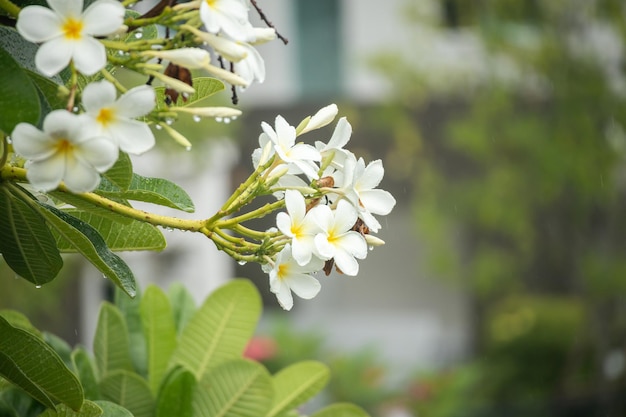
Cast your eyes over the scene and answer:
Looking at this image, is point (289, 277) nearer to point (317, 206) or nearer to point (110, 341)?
point (317, 206)

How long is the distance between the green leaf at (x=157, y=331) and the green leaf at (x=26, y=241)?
0.85 feet

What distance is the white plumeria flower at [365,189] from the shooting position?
1.99 ft

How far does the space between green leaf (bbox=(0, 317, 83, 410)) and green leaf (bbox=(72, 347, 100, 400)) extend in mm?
174

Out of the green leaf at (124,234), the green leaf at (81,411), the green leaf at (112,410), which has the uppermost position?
the green leaf at (124,234)

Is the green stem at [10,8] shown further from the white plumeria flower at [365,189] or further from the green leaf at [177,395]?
the green leaf at [177,395]

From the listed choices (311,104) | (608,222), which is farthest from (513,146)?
(311,104)

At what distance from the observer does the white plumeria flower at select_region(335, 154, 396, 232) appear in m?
0.61

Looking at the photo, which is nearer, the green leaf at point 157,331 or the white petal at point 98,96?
the white petal at point 98,96

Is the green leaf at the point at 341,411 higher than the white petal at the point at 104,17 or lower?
lower

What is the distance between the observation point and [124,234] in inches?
28.4

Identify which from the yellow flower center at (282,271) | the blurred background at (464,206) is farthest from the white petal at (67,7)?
the blurred background at (464,206)

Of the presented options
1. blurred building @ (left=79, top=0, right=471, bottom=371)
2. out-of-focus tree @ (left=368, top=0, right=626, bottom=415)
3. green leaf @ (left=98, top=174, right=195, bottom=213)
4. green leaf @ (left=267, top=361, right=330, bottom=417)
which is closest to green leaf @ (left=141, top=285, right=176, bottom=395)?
green leaf @ (left=267, top=361, right=330, bottom=417)

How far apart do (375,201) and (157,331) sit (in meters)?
0.36

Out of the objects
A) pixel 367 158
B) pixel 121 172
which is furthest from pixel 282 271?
pixel 367 158
